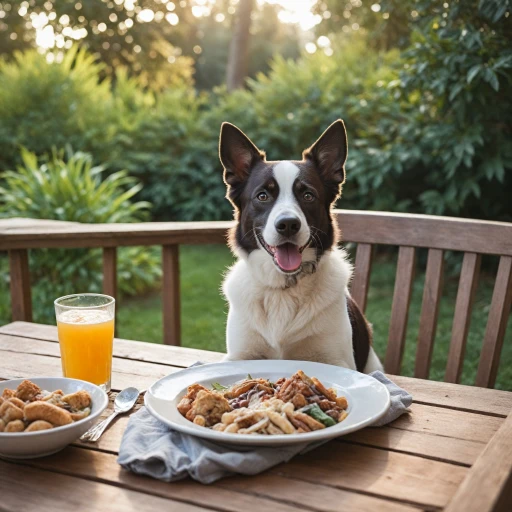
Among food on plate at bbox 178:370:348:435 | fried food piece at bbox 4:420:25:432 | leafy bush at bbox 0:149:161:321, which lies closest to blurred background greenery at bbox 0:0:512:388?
leafy bush at bbox 0:149:161:321

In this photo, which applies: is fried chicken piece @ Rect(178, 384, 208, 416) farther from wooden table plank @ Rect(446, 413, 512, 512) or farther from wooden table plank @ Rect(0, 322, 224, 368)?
wooden table plank @ Rect(446, 413, 512, 512)

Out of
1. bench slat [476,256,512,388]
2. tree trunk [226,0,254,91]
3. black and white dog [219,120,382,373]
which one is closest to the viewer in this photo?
black and white dog [219,120,382,373]

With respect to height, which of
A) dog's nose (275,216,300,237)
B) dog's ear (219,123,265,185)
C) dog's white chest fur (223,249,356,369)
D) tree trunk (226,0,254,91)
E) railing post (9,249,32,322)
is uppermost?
tree trunk (226,0,254,91)

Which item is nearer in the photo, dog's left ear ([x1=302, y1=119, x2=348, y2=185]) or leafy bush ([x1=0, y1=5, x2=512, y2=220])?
dog's left ear ([x1=302, y1=119, x2=348, y2=185])

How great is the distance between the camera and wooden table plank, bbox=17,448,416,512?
1.10 m

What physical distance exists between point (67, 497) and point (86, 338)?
56 cm

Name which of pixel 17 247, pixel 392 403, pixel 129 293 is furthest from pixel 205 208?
pixel 392 403

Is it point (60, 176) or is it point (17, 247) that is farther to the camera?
point (60, 176)

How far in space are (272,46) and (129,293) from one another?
16.2 meters

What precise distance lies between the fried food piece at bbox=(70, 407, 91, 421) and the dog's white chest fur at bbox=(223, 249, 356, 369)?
0.73m

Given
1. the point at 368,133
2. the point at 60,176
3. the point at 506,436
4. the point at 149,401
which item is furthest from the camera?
the point at 368,133

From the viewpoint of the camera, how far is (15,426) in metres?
1.21

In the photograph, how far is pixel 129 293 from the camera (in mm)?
6078

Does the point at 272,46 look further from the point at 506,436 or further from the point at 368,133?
the point at 506,436
